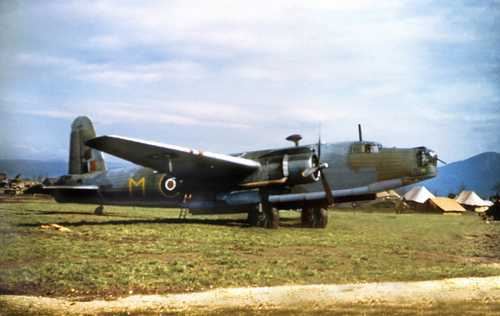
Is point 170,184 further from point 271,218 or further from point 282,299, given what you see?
point 282,299

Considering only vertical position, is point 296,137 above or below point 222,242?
above

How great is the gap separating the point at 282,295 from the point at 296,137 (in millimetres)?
13199

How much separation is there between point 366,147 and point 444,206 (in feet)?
114

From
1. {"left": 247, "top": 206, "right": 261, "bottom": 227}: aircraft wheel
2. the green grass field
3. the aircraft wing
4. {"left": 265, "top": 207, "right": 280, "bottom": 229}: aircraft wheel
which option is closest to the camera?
the green grass field

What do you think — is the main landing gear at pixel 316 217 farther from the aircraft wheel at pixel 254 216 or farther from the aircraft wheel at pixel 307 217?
the aircraft wheel at pixel 254 216

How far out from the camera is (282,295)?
7707mm

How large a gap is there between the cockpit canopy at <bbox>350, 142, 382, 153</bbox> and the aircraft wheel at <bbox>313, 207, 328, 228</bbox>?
2990 millimetres

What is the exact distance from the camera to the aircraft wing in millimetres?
16797

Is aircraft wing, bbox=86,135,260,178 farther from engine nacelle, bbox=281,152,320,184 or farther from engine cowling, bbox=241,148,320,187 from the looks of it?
engine nacelle, bbox=281,152,320,184

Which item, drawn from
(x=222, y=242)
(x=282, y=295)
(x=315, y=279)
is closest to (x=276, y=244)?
(x=222, y=242)

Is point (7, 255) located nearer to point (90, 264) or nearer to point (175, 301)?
point (90, 264)

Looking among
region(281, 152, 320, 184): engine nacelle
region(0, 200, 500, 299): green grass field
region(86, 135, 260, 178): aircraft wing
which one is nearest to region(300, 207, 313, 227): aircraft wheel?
region(281, 152, 320, 184): engine nacelle

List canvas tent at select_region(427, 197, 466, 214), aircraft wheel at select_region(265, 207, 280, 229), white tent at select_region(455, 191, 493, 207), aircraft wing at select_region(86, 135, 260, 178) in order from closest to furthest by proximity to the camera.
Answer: aircraft wing at select_region(86, 135, 260, 178)
aircraft wheel at select_region(265, 207, 280, 229)
canvas tent at select_region(427, 197, 466, 214)
white tent at select_region(455, 191, 493, 207)

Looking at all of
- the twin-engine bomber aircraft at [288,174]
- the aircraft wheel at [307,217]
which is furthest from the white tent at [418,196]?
the twin-engine bomber aircraft at [288,174]
